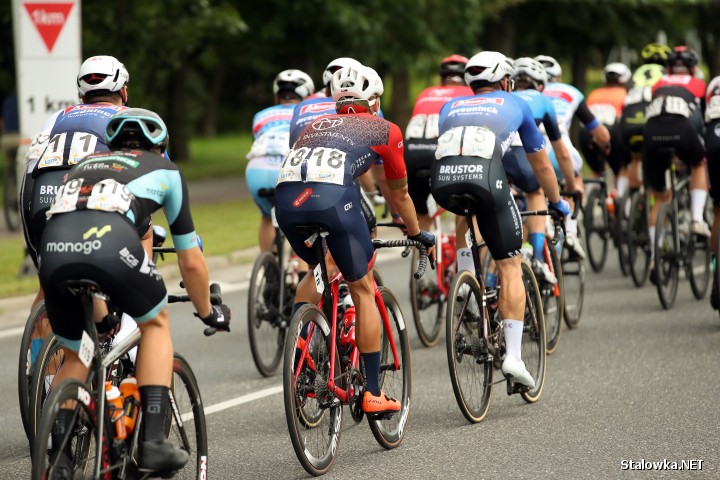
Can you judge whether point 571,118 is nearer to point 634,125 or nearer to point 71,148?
point 634,125

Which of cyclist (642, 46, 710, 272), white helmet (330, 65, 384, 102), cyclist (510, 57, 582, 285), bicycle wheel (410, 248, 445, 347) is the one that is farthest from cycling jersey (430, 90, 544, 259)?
cyclist (642, 46, 710, 272)

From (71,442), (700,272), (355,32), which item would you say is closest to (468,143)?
(71,442)

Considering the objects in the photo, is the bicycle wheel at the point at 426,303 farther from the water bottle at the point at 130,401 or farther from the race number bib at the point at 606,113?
the race number bib at the point at 606,113

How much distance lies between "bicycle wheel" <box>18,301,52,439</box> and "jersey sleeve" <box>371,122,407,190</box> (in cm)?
200

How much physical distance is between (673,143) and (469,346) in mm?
4668

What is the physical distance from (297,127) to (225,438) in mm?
2620

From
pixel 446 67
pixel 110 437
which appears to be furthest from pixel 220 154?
pixel 110 437

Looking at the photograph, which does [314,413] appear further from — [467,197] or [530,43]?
[530,43]

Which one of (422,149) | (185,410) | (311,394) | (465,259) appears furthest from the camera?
(422,149)

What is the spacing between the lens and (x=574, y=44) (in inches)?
1393

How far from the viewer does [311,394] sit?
6.54m

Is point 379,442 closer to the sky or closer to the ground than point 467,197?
closer to the ground

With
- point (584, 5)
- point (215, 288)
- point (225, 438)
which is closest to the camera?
point (215, 288)

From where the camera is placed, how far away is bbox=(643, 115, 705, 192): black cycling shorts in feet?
37.8
